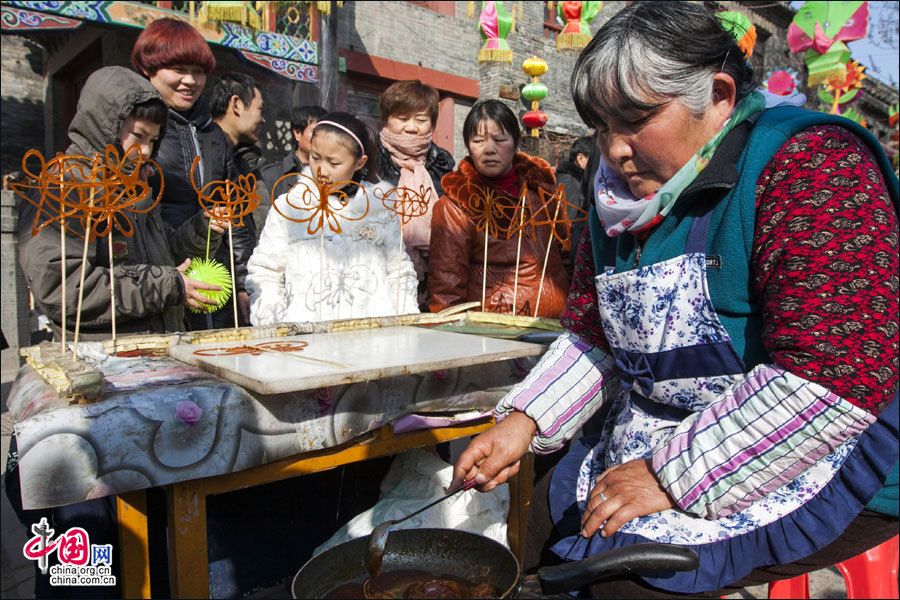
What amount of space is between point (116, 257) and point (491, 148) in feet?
5.38

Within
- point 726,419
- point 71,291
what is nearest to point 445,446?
point 71,291

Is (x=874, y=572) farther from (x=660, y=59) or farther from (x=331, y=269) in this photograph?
(x=331, y=269)

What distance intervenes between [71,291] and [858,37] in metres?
9.14

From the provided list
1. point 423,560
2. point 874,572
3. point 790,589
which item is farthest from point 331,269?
point 874,572

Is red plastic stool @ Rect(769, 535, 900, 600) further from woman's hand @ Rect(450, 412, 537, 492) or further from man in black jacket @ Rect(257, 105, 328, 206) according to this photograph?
man in black jacket @ Rect(257, 105, 328, 206)

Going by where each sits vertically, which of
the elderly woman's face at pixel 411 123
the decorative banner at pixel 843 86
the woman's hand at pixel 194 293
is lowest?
the woman's hand at pixel 194 293

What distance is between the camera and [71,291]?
1.79 metres

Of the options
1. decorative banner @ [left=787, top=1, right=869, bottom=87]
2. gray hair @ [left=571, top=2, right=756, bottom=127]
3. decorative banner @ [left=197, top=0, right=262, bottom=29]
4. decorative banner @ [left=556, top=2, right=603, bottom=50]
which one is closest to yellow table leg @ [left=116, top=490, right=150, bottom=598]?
gray hair @ [left=571, top=2, right=756, bottom=127]

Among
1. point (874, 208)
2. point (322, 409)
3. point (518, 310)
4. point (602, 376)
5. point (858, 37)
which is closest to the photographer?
point (874, 208)

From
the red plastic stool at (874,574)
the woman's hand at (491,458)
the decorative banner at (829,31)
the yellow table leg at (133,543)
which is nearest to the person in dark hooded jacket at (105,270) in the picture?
the yellow table leg at (133,543)

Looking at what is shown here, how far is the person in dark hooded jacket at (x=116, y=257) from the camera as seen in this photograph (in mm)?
1750

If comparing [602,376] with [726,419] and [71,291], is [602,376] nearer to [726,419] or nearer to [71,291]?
[726,419]

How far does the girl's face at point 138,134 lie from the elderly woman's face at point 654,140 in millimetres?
1595

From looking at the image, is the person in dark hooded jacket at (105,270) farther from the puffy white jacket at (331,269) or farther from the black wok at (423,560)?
the black wok at (423,560)
